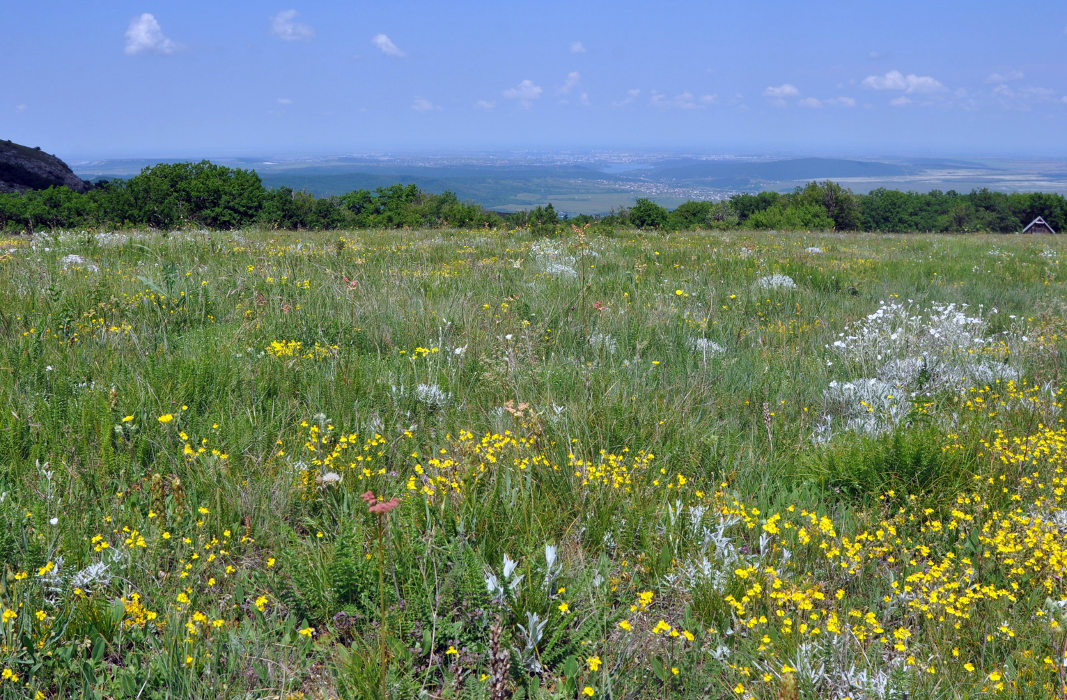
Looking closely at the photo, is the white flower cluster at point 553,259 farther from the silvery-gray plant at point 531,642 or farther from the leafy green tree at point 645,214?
the leafy green tree at point 645,214

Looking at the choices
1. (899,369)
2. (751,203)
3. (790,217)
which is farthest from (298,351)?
(751,203)

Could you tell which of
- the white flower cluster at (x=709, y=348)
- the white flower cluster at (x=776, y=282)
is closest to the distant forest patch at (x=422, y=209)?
the white flower cluster at (x=776, y=282)

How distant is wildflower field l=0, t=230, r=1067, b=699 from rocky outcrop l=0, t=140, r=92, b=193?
259 ft

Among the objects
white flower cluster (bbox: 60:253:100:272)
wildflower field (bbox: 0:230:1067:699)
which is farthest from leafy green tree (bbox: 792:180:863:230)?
wildflower field (bbox: 0:230:1067:699)

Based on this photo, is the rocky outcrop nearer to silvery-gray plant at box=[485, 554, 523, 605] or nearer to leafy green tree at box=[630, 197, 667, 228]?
leafy green tree at box=[630, 197, 667, 228]

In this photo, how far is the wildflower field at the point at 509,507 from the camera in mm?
2037

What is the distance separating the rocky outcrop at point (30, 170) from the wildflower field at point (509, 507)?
79.0 m

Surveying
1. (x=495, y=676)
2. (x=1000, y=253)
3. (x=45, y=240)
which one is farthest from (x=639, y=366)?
(x=1000, y=253)

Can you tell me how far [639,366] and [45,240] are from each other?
30.6 ft

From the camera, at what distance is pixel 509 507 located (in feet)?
8.80

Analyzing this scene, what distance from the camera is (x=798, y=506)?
3.01 m

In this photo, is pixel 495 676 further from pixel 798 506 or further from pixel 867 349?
pixel 867 349

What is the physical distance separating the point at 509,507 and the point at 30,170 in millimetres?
87401

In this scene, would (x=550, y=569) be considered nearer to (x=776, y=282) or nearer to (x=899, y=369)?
(x=899, y=369)
